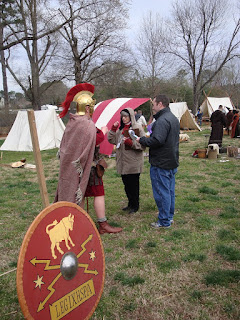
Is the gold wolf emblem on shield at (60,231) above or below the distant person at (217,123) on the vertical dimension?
below

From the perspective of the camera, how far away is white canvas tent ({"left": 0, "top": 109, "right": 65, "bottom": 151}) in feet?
42.4

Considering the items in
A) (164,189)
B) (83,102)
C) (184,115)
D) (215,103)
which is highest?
(215,103)

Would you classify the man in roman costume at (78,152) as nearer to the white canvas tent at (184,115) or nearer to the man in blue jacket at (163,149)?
the man in blue jacket at (163,149)

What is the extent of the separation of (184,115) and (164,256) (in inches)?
641

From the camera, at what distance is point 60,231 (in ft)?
5.89

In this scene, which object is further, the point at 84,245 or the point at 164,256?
the point at 164,256

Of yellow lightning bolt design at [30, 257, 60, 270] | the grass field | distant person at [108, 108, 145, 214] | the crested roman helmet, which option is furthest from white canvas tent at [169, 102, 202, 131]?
yellow lightning bolt design at [30, 257, 60, 270]

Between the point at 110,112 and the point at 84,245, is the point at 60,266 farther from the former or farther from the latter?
the point at 110,112

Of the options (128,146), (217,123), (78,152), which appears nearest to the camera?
(78,152)

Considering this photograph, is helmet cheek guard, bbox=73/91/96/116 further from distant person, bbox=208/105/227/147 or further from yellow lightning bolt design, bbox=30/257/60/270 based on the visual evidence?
distant person, bbox=208/105/227/147

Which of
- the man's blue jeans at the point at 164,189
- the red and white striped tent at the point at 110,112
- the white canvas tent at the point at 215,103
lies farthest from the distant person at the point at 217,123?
the white canvas tent at the point at 215,103

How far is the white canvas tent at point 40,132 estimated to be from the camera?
12930 mm

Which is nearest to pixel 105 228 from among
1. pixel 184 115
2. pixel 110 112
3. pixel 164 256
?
pixel 164 256

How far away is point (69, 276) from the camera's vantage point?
1834 millimetres
